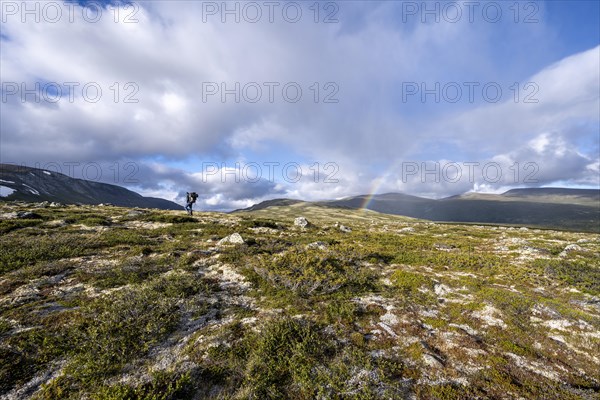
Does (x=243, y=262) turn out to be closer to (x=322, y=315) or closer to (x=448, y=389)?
(x=322, y=315)

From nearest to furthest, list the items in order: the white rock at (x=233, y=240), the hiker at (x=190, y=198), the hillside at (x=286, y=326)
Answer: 1. the hillside at (x=286, y=326)
2. the white rock at (x=233, y=240)
3. the hiker at (x=190, y=198)

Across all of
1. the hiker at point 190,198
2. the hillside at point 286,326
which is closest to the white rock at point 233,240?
the hillside at point 286,326

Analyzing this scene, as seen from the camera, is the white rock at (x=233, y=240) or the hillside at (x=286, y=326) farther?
the white rock at (x=233, y=240)

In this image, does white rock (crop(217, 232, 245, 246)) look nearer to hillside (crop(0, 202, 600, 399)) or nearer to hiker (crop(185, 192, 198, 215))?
hillside (crop(0, 202, 600, 399))

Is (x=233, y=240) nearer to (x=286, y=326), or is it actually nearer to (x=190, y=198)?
(x=286, y=326)

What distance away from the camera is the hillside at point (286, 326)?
8.48 meters

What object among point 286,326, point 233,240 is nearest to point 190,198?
point 233,240

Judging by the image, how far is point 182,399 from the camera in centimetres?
784

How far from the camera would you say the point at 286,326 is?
11.4 metres

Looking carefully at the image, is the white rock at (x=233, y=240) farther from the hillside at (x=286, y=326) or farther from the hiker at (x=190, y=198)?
the hiker at (x=190, y=198)

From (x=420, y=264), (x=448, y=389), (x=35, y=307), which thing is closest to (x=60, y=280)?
(x=35, y=307)

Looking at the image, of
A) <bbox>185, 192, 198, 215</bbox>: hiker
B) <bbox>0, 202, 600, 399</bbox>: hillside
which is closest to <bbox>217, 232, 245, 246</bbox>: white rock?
<bbox>0, 202, 600, 399</bbox>: hillside

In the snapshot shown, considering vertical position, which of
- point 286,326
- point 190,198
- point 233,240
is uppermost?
point 190,198

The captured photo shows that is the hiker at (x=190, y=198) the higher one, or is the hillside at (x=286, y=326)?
the hiker at (x=190, y=198)
